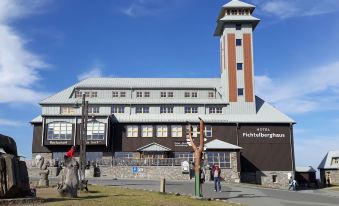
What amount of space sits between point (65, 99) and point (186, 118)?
15926 mm

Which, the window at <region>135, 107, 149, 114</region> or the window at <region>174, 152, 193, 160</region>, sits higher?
the window at <region>135, 107, 149, 114</region>

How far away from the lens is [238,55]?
6038 cm

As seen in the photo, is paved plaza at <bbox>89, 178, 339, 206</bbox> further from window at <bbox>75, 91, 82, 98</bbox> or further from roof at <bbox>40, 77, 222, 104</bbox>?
window at <bbox>75, 91, 82, 98</bbox>

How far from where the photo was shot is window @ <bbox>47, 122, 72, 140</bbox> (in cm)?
5412

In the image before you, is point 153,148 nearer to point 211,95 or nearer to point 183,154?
point 183,154

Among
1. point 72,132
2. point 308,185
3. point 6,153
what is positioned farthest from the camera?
point 308,185

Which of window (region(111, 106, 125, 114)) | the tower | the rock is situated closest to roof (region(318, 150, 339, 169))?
the tower

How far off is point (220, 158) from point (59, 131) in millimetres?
19835

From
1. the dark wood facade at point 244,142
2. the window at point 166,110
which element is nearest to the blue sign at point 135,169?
the dark wood facade at point 244,142

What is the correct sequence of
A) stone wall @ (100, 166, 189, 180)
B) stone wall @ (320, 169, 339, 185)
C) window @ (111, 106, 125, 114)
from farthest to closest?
stone wall @ (320, 169, 339, 185), window @ (111, 106, 125, 114), stone wall @ (100, 166, 189, 180)

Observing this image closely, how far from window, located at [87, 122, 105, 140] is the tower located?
17096 mm

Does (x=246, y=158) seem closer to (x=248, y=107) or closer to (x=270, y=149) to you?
(x=270, y=149)

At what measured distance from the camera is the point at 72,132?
54.3 metres

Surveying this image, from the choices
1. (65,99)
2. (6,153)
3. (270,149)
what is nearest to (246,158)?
(270,149)
